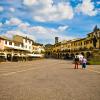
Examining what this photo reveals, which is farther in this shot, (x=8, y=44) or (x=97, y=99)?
(x=8, y=44)

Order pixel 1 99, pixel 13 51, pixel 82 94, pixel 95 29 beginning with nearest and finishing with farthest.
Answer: pixel 1 99
pixel 82 94
pixel 13 51
pixel 95 29

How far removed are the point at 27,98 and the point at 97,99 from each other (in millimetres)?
2470

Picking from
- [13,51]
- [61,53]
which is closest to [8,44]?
[13,51]

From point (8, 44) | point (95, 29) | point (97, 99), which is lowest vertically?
point (97, 99)

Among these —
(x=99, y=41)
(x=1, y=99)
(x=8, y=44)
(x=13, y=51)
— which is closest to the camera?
(x=1, y=99)

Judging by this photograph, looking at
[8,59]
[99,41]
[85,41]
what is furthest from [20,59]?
[85,41]

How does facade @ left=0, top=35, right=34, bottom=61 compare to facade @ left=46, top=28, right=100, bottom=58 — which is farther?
facade @ left=46, top=28, right=100, bottom=58

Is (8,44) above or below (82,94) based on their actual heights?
above

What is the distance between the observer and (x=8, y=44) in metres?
82.1

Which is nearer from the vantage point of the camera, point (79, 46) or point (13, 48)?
point (13, 48)

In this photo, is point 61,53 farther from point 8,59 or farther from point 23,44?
point 8,59

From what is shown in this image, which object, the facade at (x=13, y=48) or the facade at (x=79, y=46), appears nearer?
the facade at (x=13, y=48)

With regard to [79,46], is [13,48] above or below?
below

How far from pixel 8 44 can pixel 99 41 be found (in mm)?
32840
